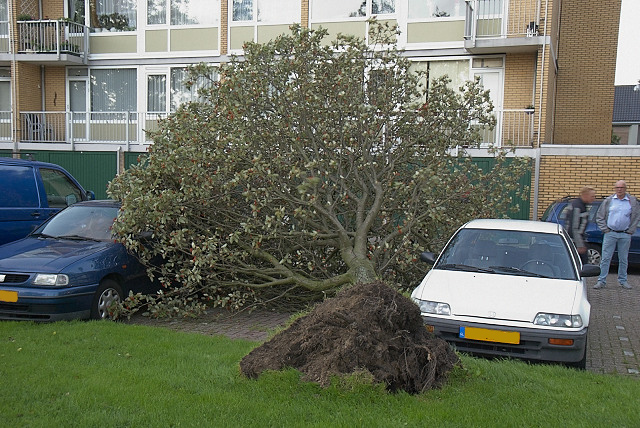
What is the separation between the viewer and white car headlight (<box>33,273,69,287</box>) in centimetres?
707

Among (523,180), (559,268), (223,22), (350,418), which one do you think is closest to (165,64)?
(223,22)

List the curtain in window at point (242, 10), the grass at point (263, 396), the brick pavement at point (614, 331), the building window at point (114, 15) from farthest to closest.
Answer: the building window at point (114, 15) < the curtain in window at point (242, 10) < the brick pavement at point (614, 331) < the grass at point (263, 396)

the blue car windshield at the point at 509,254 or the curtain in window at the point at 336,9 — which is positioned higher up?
the curtain in window at the point at 336,9

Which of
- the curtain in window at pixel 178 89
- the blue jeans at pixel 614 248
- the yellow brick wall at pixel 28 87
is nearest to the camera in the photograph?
the blue jeans at pixel 614 248

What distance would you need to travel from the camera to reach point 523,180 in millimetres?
16625

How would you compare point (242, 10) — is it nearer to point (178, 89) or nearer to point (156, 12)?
point (156, 12)

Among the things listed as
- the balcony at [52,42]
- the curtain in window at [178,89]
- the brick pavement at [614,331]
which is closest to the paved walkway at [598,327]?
the brick pavement at [614,331]

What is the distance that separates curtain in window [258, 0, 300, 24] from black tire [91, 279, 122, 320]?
13869 mm

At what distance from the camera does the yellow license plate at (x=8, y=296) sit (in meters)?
7.07

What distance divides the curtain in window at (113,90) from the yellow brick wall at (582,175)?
1410 cm

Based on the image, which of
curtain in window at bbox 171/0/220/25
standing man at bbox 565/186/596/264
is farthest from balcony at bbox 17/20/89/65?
standing man at bbox 565/186/596/264

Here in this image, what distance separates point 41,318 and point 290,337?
3.53 meters

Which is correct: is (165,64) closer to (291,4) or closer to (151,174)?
(291,4)

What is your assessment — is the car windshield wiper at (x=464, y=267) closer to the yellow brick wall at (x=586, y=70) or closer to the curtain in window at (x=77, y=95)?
the yellow brick wall at (x=586, y=70)
